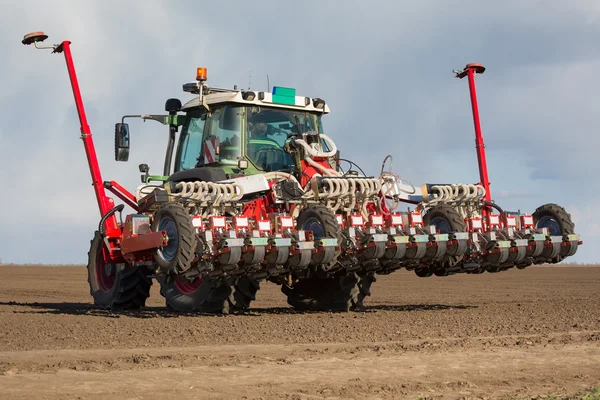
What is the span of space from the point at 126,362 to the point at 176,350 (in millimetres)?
1015

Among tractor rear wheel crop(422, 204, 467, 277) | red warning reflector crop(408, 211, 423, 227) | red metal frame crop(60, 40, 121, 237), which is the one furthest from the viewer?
red metal frame crop(60, 40, 121, 237)

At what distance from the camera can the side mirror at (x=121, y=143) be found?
47.5ft

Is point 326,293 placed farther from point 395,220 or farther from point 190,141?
point 190,141

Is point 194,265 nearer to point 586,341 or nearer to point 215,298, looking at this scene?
point 215,298

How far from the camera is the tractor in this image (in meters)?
12.8

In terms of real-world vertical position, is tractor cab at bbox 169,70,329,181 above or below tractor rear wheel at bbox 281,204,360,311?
above

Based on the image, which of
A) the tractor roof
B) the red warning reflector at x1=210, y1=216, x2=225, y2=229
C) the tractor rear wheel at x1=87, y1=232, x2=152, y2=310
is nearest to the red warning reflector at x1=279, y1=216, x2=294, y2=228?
the red warning reflector at x1=210, y1=216, x2=225, y2=229

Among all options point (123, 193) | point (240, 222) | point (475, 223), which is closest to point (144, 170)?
point (123, 193)

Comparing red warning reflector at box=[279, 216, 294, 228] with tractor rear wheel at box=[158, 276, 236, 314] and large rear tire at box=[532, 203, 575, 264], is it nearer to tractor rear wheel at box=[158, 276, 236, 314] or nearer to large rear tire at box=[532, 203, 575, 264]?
tractor rear wheel at box=[158, 276, 236, 314]

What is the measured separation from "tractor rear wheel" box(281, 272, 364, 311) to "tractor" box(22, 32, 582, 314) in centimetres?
2

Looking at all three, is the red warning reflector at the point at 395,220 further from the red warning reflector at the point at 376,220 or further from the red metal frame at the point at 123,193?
the red metal frame at the point at 123,193

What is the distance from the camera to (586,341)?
10266mm

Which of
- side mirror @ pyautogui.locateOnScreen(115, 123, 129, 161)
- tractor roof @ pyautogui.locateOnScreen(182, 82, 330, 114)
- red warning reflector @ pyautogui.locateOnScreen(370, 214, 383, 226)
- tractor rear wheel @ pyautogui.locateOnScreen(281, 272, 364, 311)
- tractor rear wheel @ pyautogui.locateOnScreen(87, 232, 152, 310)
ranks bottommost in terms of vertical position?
tractor rear wheel @ pyautogui.locateOnScreen(281, 272, 364, 311)

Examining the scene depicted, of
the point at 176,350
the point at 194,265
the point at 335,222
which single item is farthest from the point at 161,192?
the point at 176,350
